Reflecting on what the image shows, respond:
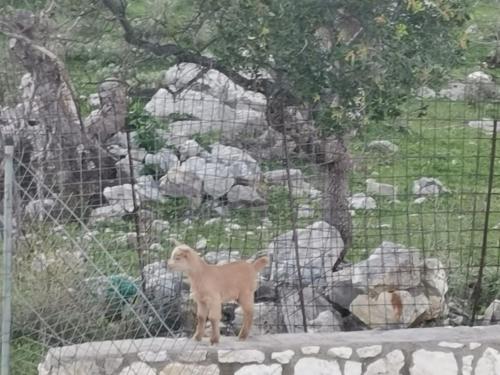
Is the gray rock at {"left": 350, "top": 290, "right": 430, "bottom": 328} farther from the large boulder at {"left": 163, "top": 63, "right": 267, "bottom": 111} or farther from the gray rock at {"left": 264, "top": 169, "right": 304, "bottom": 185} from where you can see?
the large boulder at {"left": 163, "top": 63, "right": 267, "bottom": 111}

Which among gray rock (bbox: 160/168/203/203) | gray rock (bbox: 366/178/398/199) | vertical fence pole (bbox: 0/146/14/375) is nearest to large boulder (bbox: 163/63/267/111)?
gray rock (bbox: 160/168/203/203)

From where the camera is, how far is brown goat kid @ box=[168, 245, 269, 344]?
5879mm

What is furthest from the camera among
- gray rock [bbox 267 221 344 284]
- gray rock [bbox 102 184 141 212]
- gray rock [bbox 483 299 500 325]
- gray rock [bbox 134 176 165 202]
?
gray rock [bbox 134 176 165 202]

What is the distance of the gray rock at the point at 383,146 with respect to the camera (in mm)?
8344

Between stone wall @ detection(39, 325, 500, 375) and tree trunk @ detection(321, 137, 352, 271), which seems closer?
stone wall @ detection(39, 325, 500, 375)

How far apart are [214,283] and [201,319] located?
0.24 meters

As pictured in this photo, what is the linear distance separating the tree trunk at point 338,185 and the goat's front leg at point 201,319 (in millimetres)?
2092

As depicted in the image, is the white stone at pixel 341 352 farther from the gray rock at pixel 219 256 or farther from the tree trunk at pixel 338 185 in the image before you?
the tree trunk at pixel 338 185

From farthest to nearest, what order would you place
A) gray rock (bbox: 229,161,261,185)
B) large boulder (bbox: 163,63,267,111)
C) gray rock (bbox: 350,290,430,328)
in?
large boulder (bbox: 163,63,267,111), gray rock (bbox: 229,161,261,185), gray rock (bbox: 350,290,430,328)

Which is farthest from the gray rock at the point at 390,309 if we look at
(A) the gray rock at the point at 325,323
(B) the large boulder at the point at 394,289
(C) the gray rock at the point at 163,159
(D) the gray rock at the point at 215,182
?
(C) the gray rock at the point at 163,159

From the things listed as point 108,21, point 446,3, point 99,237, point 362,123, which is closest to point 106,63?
point 108,21

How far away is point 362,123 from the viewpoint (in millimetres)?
7645

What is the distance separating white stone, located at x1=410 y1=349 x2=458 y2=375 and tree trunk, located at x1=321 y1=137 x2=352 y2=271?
1854 millimetres

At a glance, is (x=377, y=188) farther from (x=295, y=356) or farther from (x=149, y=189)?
(x=295, y=356)
